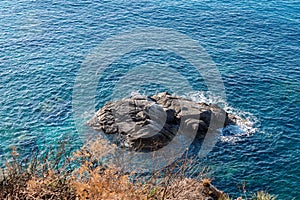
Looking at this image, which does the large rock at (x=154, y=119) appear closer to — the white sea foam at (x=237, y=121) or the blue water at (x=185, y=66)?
the white sea foam at (x=237, y=121)

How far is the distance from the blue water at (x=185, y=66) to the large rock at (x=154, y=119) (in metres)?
3.85

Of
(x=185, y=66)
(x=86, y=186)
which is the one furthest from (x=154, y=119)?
(x=86, y=186)

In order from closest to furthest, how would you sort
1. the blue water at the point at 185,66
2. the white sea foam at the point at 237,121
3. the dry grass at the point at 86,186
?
1. the dry grass at the point at 86,186
2. the blue water at the point at 185,66
3. the white sea foam at the point at 237,121

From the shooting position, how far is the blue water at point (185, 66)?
54000 millimetres

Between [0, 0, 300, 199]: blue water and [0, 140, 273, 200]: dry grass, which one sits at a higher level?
[0, 140, 273, 200]: dry grass

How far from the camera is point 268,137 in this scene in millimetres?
57375

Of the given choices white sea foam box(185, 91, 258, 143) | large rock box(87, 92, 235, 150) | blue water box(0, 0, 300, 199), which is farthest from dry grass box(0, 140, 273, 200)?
white sea foam box(185, 91, 258, 143)

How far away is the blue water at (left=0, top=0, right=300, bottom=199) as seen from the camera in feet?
177

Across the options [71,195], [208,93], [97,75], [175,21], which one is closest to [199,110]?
[208,93]

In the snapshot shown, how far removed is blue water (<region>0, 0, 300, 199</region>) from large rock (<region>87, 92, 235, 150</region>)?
3854 millimetres

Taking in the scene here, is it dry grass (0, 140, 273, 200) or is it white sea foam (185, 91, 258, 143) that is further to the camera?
white sea foam (185, 91, 258, 143)

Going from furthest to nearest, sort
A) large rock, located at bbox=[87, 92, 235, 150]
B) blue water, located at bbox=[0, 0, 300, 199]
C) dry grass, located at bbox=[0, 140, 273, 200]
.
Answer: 1. large rock, located at bbox=[87, 92, 235, 150]
2. blue water, located at bbox=[0, 0, 300, 199]
3. dry grass, located at bbox=[0, 140, 273, 200]

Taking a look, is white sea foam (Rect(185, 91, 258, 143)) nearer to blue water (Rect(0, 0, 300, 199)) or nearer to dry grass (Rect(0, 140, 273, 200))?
blue water (Rect(0, 0, 300, 199))

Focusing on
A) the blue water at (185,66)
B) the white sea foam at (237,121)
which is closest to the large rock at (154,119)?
the white sea foam at (237,121)
